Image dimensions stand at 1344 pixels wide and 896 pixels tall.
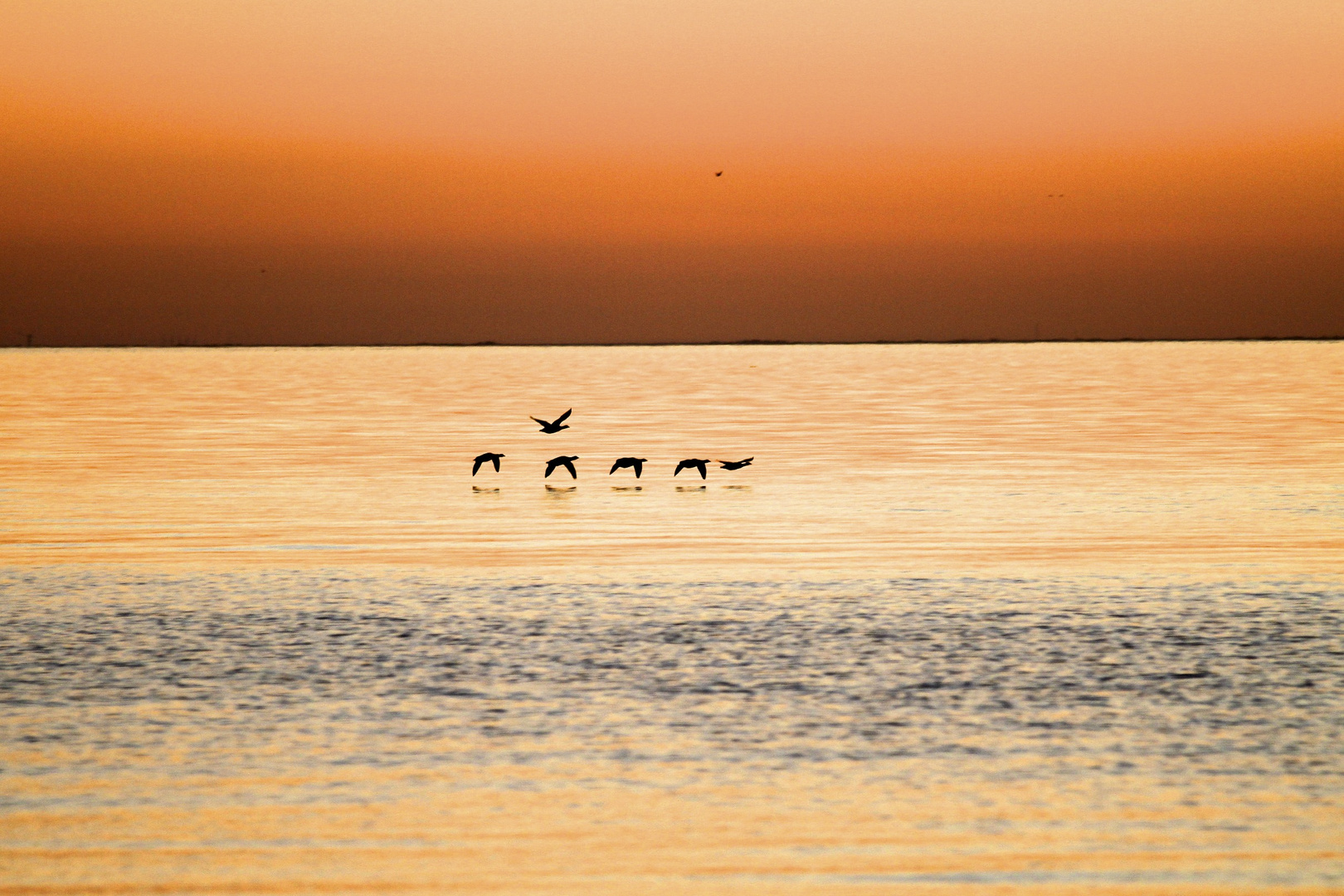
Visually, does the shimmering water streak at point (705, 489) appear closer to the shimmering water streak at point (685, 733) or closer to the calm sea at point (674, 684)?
the calm sea at point (674, 684)

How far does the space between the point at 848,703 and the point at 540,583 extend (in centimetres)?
801

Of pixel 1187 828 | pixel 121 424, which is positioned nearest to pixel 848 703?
pixel 1187 828

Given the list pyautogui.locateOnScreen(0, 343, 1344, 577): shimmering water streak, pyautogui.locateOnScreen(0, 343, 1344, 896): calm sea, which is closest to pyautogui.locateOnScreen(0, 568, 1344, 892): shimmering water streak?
pyautogui.locateOnScreen(0, 343, 1344, 896): calm sea

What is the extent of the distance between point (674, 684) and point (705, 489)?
2065 cm

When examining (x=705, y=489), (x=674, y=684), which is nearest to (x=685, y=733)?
(x=674, y=684)

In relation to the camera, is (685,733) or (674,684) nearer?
(685,733)

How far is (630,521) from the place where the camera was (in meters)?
30.3

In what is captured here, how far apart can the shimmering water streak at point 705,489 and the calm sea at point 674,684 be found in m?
0.21

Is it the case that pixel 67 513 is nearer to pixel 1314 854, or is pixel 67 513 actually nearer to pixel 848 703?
pixel 848 703

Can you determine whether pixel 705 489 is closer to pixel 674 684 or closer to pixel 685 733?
pixel 674 684

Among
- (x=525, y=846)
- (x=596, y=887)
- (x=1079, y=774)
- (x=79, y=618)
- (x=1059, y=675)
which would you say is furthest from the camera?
(x=79, y=618)

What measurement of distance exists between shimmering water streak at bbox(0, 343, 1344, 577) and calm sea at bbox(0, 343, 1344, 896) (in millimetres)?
206

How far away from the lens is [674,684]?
1609cm

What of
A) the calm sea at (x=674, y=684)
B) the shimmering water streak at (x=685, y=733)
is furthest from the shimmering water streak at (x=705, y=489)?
the shimmering water streak at (x=685, y=733)
